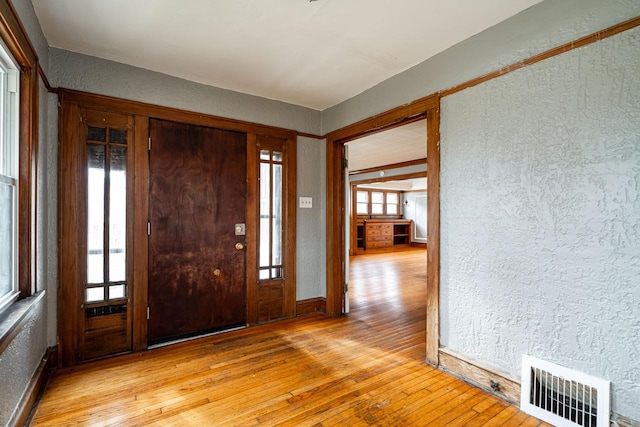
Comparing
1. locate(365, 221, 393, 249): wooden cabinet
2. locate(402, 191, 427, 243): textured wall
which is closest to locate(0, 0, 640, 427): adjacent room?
locate(365, 221, 393, 249): wooden cabinet

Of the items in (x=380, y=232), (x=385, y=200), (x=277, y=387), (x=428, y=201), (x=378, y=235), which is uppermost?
(x=385, y=200)

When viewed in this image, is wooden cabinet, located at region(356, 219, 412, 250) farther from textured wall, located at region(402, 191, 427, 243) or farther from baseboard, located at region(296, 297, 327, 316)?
baseboard, located at region(296, 297, 327, 316)

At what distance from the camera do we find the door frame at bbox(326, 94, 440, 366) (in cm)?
251

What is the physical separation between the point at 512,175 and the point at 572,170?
32 cm

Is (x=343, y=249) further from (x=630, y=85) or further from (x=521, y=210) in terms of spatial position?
(x=630, y=85)

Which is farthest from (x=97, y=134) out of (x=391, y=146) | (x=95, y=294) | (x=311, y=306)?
(x=391, y=146)

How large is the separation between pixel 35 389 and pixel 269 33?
112 inches

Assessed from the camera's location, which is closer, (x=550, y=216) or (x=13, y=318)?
(x=13, y=318)

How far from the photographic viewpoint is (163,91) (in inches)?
114

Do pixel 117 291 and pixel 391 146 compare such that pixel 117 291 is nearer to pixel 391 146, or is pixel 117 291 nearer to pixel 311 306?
pixel 311 306

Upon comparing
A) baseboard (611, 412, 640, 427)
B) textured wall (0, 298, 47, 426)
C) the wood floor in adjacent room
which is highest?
textured wall (0, 298, 47, 426)

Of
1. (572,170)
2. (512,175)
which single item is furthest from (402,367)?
(572,170)

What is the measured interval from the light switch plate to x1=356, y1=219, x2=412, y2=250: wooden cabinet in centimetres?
686

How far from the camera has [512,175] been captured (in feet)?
6.75
